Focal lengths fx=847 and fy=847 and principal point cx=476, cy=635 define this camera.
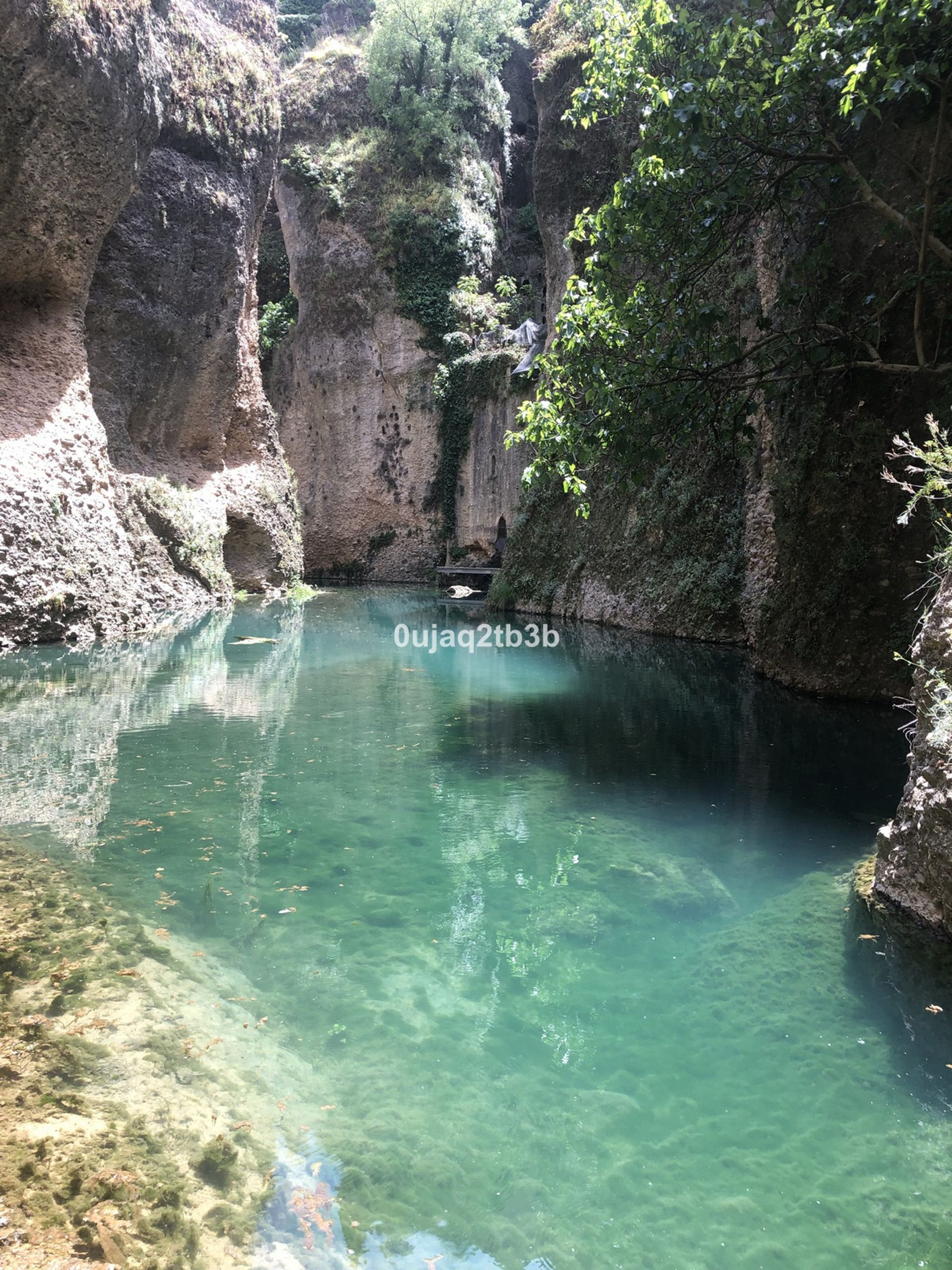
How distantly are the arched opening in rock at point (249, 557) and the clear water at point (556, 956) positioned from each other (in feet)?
47.8

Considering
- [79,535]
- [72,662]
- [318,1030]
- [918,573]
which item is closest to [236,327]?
[79,535]

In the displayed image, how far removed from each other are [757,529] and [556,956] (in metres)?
10.8

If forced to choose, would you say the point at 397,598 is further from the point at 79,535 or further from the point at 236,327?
the point at 79,535

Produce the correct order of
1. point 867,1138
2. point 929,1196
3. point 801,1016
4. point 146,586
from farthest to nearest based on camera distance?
1. point 146,586
2. point 801,1016
3. point 867,1138
4. point 929,1196

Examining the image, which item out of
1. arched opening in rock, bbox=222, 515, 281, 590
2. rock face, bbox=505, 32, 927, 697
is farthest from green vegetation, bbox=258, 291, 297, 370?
arched opening in rock, bbox=222, 515, 281, 590

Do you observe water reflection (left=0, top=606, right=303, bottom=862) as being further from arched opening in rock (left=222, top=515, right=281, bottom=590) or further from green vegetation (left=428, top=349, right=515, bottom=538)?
green vegetation (left=428, top=349, right=515, bottom=538)

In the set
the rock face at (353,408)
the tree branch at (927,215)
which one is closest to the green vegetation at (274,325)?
the rock face at (353,408)

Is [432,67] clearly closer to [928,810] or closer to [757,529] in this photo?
[757,529]

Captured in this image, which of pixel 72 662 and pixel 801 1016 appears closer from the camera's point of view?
pixel 801 1016

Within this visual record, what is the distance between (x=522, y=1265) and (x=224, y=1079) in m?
1.11

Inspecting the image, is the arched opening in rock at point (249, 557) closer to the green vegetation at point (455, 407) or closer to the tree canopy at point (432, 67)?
the green vegetation at point (455, 407)

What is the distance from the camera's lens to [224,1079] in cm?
269

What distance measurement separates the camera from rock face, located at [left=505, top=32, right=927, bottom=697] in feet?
27.9

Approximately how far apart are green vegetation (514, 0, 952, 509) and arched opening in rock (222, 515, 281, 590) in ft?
48.3
